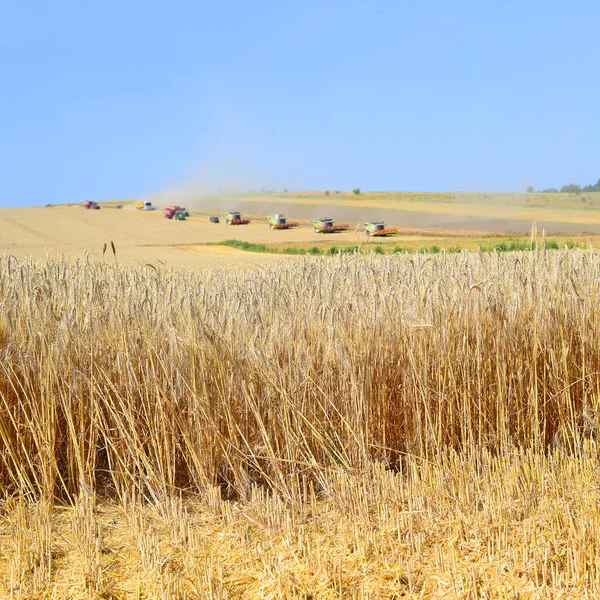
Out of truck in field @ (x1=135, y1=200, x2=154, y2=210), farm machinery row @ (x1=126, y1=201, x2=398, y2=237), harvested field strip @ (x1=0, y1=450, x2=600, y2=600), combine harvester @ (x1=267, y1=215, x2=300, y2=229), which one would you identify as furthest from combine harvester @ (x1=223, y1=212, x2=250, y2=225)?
harvested field strip @ (x1=0, y1=450, x2=600, y2=600)

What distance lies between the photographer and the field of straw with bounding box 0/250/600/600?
2625mm

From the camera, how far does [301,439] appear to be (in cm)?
343

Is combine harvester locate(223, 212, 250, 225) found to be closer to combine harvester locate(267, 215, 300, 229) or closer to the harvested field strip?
A: combine harvester locate(267, 215, 300, 229)

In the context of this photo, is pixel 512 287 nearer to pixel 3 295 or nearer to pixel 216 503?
pixel 216 503

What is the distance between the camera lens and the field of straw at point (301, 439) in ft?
8.61

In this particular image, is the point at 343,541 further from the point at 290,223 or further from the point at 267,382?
the point at 290,223

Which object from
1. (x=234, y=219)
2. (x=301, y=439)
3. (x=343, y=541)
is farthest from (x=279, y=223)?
(x=343, y=541)

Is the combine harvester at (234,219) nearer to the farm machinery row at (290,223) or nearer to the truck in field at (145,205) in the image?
the farm machinery row at (290,223)

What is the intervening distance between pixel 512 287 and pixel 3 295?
2.88 m

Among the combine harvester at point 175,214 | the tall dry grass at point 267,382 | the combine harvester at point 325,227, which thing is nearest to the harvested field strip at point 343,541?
the tall dry grass at point 267,382

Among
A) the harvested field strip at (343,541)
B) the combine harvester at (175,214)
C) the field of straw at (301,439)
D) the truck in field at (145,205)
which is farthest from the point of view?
the truck in field at (145,205)

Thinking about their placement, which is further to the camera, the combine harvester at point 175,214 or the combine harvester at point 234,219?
the combine harvester at point 175,214

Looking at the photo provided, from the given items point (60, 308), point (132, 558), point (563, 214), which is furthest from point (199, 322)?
point (563, 214)

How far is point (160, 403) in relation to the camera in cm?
329
